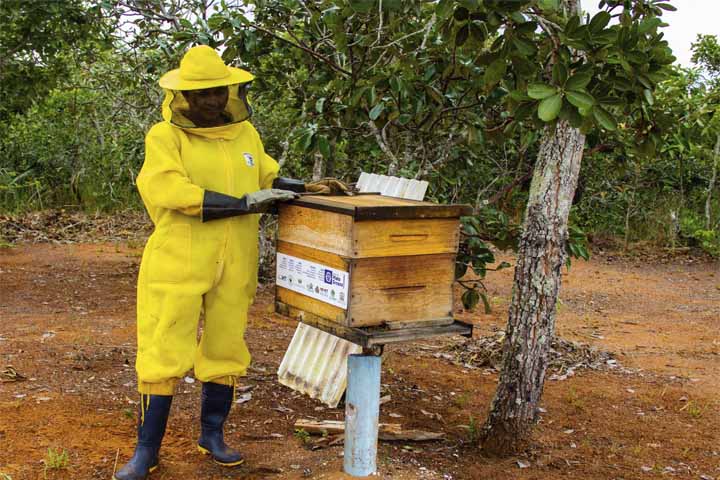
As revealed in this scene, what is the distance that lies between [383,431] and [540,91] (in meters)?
2.36

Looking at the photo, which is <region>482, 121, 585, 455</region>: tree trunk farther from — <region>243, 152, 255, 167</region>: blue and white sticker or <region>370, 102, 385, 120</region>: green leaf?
<region>243, 152, 255, 167</region>: blue and white sticker

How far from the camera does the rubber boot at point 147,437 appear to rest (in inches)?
146

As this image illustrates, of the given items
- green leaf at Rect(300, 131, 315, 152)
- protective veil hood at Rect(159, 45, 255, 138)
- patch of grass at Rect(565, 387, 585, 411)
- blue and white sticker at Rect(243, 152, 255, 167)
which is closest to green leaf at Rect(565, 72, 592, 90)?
protective veil hood at Rect(159, 45, 255, 138)

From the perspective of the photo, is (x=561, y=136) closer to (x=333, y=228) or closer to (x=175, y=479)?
(x=333, y=228)

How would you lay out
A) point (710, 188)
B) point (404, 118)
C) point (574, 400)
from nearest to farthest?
point (404, 118)
point (574, 400)
point (710, 188)

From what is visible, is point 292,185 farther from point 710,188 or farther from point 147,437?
point 710,188

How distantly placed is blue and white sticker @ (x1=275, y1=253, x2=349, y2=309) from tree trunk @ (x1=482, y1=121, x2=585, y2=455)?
1.26 m

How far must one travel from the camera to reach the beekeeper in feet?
11.6

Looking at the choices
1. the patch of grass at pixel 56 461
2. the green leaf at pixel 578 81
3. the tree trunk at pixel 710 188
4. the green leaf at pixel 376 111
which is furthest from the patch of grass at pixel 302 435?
the tree trunk at pixel 710 188

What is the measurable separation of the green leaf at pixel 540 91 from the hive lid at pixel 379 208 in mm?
661

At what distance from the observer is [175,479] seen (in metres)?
3.83

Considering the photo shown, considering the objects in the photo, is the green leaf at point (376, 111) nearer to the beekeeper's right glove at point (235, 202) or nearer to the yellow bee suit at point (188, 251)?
the yellow bee suit at point (188, 251)

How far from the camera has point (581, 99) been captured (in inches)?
118

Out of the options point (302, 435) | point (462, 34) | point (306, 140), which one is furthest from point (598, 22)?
point (302, 435)
